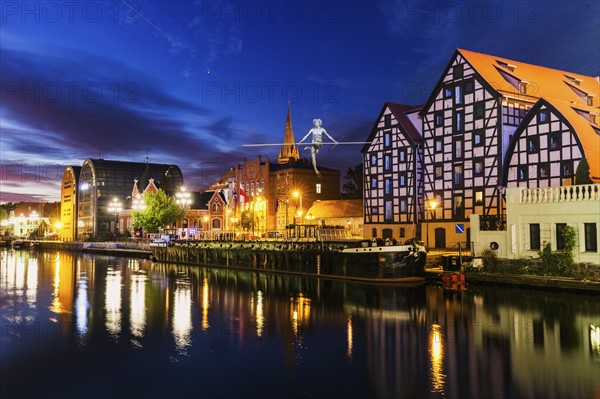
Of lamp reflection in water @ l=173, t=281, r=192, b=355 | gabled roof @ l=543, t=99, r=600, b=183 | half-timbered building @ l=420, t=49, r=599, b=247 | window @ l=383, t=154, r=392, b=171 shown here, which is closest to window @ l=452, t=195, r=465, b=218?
half-timbered building @ l=420, t=49, r=599, b=247

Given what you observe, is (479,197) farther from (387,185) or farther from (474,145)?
(387,185)

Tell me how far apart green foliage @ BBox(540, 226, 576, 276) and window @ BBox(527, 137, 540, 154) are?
47.2 ft

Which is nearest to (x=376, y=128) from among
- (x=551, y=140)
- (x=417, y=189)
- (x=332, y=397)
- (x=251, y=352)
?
(x=417, y=189)

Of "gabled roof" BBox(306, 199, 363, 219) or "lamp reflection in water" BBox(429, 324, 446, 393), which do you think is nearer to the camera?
"lamp reflection in water" BBox(429, 324, 446, 393)

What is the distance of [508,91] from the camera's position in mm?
51750

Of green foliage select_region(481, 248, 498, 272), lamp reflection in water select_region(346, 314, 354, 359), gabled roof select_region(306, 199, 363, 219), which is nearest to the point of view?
A: lamp reflection in water select_region(346, 314, 354, 359)

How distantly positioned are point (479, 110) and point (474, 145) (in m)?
3.37

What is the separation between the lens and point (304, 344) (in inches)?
917

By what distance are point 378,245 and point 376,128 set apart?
24612 mm

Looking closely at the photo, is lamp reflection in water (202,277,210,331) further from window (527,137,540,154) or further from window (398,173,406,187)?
window (527,137,540,154)

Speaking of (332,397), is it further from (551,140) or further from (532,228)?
(551,140)

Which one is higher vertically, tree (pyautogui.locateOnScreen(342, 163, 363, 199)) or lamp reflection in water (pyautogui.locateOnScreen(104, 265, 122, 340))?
tree (pyautogui.locateOnScreen(342, 163, 363, 199))

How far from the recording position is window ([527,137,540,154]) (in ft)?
155

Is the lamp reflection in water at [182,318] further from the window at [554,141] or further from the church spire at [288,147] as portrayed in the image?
the church spire at [288,147]
